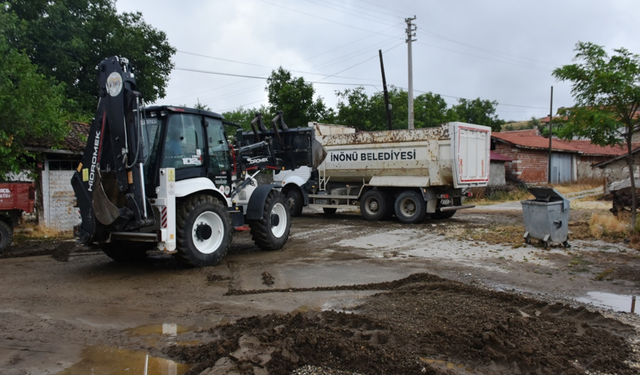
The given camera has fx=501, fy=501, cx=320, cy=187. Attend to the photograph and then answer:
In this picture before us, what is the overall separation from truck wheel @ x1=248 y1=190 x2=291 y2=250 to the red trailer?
4.64 metres

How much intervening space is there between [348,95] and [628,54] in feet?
69.4

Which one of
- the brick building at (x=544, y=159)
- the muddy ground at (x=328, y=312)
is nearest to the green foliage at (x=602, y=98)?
the muddy ground at (x=328, y=312)

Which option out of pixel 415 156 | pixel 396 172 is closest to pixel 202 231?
pixel 415 156

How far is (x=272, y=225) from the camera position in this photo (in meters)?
10.1

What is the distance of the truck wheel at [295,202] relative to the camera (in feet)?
57.7

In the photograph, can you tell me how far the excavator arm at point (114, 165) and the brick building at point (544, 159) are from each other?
27743mm

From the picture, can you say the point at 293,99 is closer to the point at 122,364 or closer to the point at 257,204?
the point at 257,204

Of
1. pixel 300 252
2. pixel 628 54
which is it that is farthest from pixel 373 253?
pixel 628 54

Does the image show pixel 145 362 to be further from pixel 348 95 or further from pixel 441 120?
pixel 441 120

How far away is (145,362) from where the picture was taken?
4402 mm

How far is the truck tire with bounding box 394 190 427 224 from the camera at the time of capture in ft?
49.8

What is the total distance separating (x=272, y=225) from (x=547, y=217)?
5623 millimetres

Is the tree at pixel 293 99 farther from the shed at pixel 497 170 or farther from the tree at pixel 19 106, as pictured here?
the tree at pixel 19 106

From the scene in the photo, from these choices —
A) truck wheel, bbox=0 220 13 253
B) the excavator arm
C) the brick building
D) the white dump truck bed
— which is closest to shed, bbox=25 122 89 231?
truck wheel, bbox=0 220 13 253
